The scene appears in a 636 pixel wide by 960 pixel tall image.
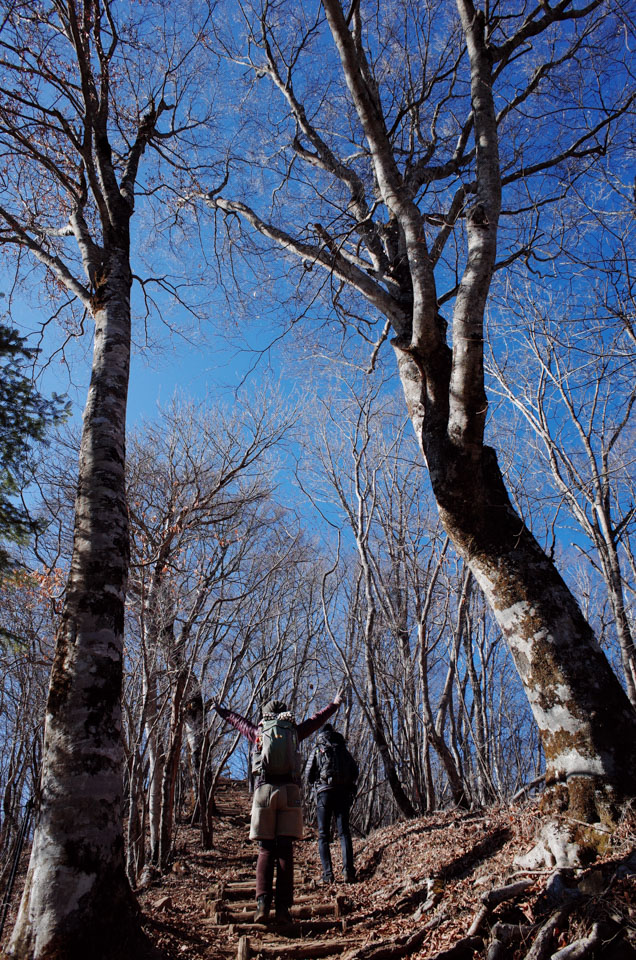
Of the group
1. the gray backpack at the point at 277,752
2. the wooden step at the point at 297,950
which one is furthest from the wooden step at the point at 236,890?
the wooden step at the point at 297,950

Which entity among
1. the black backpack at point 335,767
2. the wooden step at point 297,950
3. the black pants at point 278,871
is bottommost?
the wooden step at point 297,950

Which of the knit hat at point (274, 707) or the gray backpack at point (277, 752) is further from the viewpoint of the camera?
the knit hat at point (274, 707)

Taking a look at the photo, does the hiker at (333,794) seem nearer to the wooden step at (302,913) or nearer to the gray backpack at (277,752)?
the gray backpack at (277,752)

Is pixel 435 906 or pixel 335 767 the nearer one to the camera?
pixel 435 906

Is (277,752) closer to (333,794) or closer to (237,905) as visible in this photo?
(237,905)

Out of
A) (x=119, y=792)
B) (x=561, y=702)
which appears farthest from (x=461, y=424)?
(x=119, y=792)

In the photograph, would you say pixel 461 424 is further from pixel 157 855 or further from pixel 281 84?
pixel 157 855

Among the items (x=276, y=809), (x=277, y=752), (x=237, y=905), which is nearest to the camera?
(x=276, y=809)

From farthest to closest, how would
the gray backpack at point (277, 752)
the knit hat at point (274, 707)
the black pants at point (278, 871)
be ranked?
the knit hat at point (274, 707) → the gray backpack at point (277, 752) → the black pants at point (278, 871)

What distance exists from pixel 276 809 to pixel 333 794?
169 cm

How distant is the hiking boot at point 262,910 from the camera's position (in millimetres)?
3824

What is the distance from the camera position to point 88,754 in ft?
7.57

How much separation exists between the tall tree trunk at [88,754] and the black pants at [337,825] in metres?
3.94

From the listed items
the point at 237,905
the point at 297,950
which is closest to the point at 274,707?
the point at 237,905
